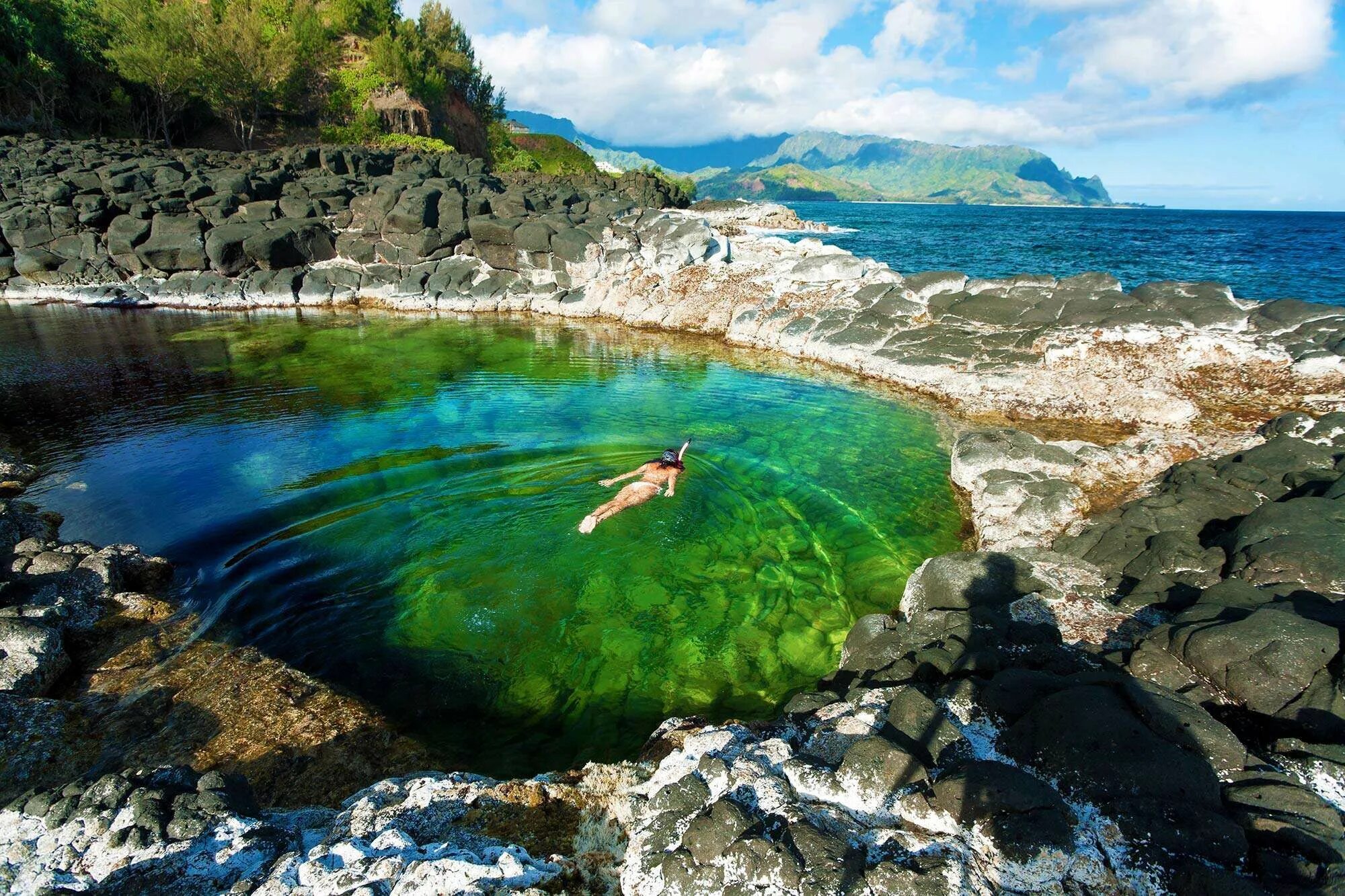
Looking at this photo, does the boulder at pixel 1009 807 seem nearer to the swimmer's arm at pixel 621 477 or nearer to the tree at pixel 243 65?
the swimmer's arm at pixel 621 477

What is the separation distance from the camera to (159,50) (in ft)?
135

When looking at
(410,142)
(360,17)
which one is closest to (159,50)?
(410,142)

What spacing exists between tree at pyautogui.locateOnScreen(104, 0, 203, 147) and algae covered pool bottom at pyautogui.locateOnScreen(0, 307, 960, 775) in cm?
3699

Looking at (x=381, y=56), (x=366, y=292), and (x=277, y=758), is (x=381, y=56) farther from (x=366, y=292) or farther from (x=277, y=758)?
(x=277, y=758)

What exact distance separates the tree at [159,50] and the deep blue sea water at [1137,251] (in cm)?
4867

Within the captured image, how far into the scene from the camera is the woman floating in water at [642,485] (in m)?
9.03

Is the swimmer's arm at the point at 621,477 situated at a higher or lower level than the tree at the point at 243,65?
lower

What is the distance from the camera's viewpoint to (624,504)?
9383 mm

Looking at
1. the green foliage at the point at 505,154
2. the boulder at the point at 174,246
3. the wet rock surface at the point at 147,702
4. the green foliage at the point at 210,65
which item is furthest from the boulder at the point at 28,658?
the green foliage at the point at 505,154

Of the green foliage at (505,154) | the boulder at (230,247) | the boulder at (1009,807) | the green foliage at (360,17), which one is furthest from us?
the green foliage at (505,154)

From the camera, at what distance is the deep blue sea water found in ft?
116

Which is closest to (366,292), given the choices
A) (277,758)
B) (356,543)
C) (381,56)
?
(356,543)

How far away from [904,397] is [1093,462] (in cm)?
517

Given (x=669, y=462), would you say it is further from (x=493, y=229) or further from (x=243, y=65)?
(x=243, y=65)
